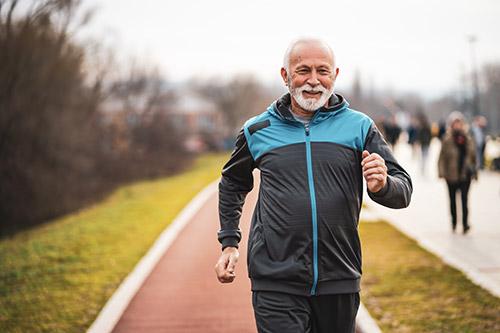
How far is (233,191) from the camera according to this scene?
344 cm

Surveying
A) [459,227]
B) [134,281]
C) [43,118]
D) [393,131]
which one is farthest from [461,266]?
[393,131]

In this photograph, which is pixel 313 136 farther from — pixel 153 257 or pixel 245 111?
pixel 245 111

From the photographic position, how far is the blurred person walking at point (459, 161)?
10.1 meters

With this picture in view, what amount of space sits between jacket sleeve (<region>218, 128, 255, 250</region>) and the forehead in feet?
1.97

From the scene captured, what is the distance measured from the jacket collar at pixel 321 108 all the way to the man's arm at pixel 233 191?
11.1 inches

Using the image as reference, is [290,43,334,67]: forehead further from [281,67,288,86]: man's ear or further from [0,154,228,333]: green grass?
[0,154,228,333]: green grass

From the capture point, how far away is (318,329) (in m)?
3.09

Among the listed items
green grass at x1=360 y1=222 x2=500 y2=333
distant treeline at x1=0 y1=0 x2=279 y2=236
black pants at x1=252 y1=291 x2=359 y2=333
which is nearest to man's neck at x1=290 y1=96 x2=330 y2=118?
black pants at x1=252 y1=291 x2=359 y2=333

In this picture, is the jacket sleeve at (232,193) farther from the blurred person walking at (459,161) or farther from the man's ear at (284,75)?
the blurred person walking at (459,161)

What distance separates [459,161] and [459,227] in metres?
1.36

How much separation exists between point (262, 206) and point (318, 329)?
67 centimetres

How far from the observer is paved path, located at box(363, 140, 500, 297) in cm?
790

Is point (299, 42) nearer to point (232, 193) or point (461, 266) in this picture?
point (232, 193)

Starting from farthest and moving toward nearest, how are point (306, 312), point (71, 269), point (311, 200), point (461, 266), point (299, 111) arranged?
1. point (71, 269)
2. point (461, 266)
3. point (299, 111)
4. point (306, 312)
5. point (311, 200)
